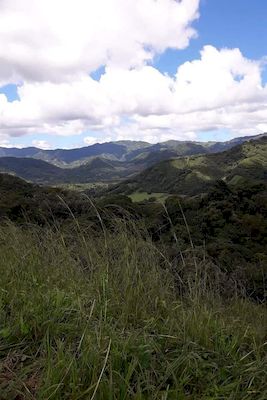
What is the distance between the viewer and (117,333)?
249cm

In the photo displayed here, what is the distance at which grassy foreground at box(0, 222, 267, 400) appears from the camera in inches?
79.0

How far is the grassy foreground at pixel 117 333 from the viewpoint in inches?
79.0

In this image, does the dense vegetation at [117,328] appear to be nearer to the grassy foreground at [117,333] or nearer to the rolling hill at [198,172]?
the grassy foreground at [117,333]

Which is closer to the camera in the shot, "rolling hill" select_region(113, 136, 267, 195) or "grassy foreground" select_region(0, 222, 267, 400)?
"grassy foreground" select_region(0, 222, 267, 400)

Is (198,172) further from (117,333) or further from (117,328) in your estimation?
(117,333)

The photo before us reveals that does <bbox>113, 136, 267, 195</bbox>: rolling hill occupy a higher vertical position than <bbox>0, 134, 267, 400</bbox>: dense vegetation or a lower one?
lower

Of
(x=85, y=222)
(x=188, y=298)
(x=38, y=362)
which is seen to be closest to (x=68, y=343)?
(x=38, y=362)

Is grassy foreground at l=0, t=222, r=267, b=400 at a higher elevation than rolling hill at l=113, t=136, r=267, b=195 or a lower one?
higher

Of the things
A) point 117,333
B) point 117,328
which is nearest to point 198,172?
point 117,328

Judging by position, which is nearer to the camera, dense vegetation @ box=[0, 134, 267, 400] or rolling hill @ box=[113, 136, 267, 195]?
dense vegetation @ box=[0, 134, 267, 400]

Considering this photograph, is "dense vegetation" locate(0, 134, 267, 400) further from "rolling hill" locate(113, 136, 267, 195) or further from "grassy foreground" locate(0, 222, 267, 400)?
"rolling hill" locate(113, 136, 267, 195)

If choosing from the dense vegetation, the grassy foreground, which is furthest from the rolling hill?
the grassy foreground

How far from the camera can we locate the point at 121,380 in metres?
1.99

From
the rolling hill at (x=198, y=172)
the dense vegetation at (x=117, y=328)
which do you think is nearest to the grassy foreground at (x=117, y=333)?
the dense vegetation at (x=117, y=328)
